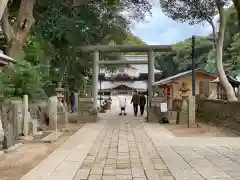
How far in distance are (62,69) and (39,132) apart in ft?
48.6

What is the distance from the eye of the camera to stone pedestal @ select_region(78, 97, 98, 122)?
78.0ft

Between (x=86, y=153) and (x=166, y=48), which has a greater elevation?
(x=166, y=48)

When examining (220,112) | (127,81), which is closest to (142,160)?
(220,112)

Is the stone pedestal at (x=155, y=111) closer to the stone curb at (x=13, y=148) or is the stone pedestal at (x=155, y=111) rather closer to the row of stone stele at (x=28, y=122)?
the row of stone stele at (x=28, y=122)

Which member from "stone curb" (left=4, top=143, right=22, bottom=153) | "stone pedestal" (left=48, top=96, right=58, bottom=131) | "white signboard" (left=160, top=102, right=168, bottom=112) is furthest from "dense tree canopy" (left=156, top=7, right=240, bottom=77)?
"stone curb" (left=4, top=143, right=22, bottom=153)

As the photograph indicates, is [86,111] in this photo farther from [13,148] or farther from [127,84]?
[127,84]

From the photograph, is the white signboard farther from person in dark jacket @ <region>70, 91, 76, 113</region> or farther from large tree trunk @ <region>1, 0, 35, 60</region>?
person in dark jacket @ <region>70, 91, 76, 113</region>

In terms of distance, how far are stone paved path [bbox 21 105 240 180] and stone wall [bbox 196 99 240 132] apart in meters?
3.39

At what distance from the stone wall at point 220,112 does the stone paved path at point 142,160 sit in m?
3.39

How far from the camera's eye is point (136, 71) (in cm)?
5762

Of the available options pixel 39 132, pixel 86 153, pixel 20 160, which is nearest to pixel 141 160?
pixel 86 153

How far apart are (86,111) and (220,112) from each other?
7647 millimetres

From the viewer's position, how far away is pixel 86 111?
23969 millimetres

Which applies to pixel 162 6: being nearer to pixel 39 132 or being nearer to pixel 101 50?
pixel 101 50
